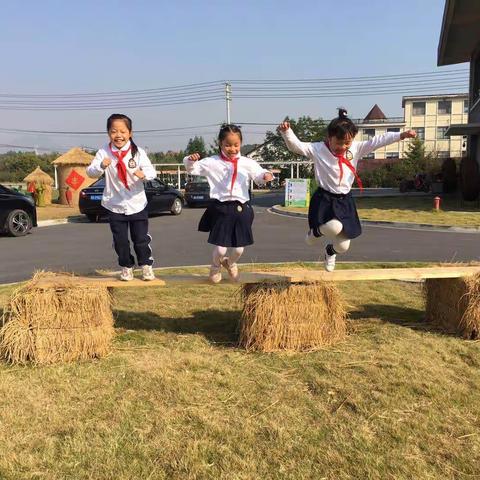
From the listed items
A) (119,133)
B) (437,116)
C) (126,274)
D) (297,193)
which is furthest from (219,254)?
(437,116)

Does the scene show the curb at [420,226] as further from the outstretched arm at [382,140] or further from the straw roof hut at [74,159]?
the straw roof hut at [74,159]

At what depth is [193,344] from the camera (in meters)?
4.62

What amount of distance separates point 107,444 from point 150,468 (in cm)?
38

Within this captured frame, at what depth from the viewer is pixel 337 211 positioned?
4.52 meters

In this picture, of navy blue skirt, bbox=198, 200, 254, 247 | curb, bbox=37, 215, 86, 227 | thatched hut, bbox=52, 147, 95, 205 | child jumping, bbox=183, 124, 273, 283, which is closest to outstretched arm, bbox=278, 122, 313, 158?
child jumping, bbox=183, 124, 273, 283

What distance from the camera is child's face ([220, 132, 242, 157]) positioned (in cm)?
451

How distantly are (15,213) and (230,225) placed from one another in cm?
1036

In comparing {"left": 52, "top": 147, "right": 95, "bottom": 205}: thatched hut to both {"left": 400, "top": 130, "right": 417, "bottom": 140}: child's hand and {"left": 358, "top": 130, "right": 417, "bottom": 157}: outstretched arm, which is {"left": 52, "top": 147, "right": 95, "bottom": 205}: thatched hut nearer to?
{"left": 358, "top": 130, "right": 417, "bottom": 157}: outstretched arm

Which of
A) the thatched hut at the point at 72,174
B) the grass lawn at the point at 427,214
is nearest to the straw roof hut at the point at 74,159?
the thatched hut at the point at 72,174

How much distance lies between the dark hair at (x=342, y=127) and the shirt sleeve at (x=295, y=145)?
0.76 feet

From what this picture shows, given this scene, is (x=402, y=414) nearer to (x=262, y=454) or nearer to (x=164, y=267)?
(x=262, y=454)

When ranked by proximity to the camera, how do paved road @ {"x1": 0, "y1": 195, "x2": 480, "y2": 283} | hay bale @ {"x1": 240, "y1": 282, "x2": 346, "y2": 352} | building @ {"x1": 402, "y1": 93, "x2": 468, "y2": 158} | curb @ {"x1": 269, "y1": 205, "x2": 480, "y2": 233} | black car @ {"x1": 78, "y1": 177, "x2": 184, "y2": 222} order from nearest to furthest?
1. hay bale @ {"x1": 240, "y1": 282, "x2": 346, "y2": 352}
2. paved road @ {"x1": 0, "y1": 195, "x2": 480, "y2": 283}
3. curb @ {"x1": 269, "y1": 205, "x2": 480, "y2": 233}
4. black car @ {"x1": 78, "y1": 177, "x2": 184, "y2": 222}
5. building @ {"x1": 402, "y1": 93, "x2": 468, "y2": 158}

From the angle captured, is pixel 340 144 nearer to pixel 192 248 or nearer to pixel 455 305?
pixel 455 305

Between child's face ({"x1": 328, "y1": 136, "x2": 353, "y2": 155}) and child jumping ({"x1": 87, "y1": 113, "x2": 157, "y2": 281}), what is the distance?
164 cm
